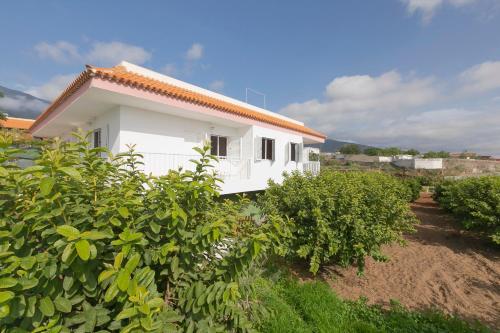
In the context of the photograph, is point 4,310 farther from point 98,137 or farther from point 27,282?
point 98,137

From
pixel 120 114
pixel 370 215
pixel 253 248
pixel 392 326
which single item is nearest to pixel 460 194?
pixel 370 215

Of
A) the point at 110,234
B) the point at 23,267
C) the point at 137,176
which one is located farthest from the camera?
the point at 137,176

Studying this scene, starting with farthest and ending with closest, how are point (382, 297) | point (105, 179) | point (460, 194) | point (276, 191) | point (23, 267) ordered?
point (460, 194), point (276, 191), point (382, 297), point (105, 179), point (23, 267)

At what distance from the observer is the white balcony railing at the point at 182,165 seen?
23.5 ft

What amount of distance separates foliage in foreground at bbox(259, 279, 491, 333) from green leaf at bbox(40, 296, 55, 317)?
2820 millimetres

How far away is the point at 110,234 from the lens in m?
1.21

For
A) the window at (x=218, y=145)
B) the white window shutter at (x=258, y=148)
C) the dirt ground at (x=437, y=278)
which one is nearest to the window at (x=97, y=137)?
the window at (x=218, y=145)

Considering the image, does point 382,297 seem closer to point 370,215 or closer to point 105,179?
point 370,215

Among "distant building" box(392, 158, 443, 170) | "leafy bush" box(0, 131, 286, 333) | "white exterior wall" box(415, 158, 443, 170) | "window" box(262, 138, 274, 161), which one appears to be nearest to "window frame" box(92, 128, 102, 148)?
"window" box(262, 138, 274, 161)

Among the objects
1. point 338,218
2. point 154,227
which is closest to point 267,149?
point 338,218

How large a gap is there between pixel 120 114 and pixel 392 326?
812cm

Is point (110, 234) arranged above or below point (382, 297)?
above

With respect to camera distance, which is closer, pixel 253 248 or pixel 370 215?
pixel 253 248

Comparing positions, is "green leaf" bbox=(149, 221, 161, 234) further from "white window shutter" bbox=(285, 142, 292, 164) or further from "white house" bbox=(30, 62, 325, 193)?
"white window shutter" bbox=(285, 142, 292, 164)
